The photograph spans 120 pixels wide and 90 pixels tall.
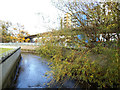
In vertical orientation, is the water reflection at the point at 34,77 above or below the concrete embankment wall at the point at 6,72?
below

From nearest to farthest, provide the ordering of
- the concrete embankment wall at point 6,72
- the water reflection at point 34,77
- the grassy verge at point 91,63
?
the grassy verge at point 91,63
the concrete embankment wall at point 6,72
the water reflection at point 34,77

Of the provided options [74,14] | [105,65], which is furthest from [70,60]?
[74,14]

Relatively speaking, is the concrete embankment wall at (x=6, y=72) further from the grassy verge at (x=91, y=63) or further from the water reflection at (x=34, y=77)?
the grassy verge at (x=91, y=63)

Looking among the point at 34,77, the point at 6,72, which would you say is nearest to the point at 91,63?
the point at 6,72

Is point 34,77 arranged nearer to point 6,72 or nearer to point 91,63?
point 6,72

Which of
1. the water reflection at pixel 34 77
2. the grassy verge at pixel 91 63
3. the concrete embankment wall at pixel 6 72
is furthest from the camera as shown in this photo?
the water reflection at pixel 34 77

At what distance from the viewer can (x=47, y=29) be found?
2600 mm

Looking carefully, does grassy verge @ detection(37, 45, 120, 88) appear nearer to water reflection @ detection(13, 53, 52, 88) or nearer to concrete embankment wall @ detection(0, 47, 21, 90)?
water reflection @ detection(13, 53, 52, 88)

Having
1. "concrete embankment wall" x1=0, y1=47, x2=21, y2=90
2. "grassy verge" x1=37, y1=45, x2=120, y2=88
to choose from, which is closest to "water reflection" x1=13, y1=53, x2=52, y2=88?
"concrete embankment wall" x1=0, y1=47, x2=21, y2=90

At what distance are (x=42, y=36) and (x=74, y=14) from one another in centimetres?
95

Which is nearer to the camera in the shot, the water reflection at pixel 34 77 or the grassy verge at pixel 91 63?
the grassy verge at pixel 91 63

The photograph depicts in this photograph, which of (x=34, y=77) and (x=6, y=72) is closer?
(x=6, y=72)

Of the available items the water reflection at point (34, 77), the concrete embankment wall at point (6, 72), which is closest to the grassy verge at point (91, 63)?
the water reflection at point (34, 77)

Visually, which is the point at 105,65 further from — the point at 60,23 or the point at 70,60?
the point at 60,23
